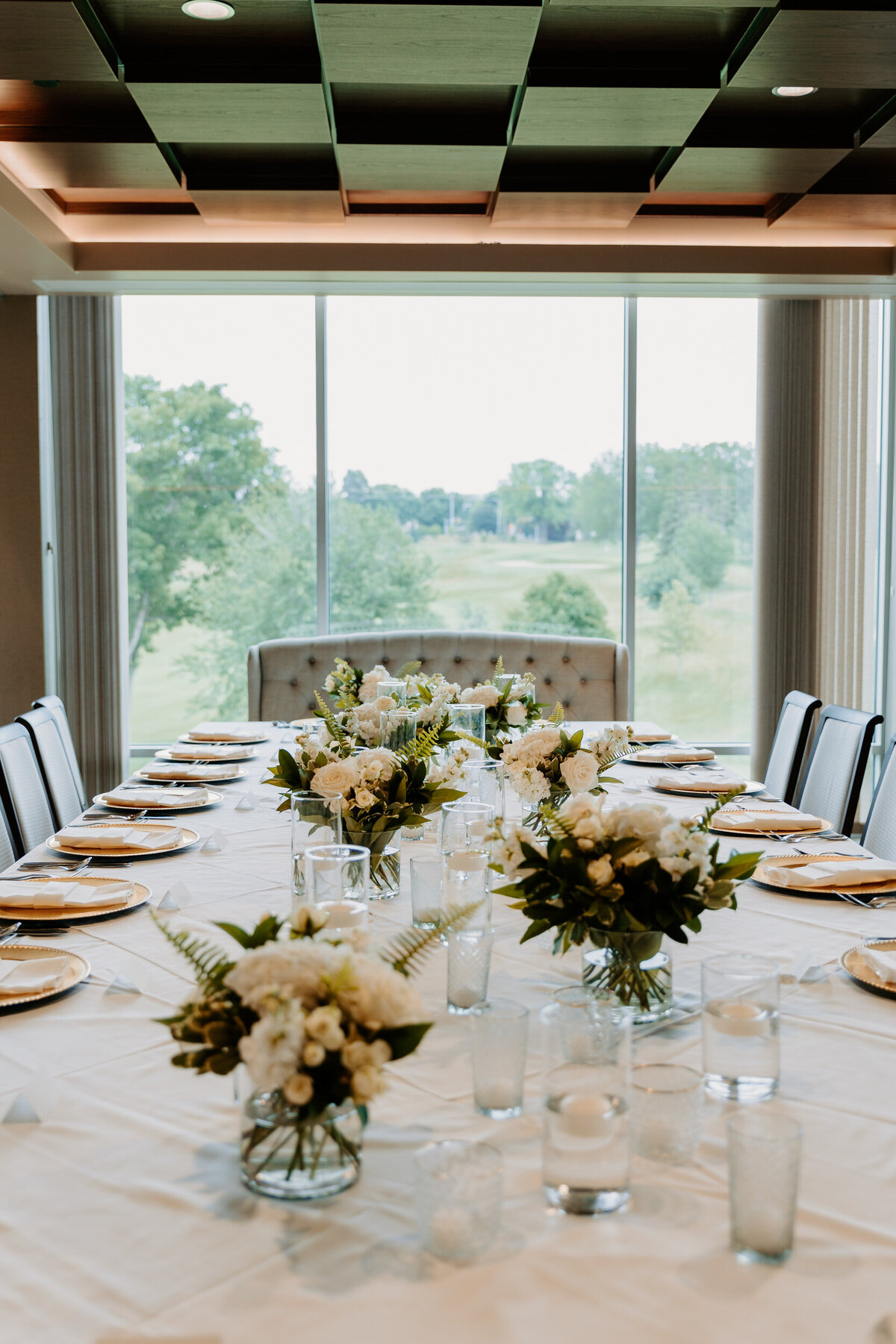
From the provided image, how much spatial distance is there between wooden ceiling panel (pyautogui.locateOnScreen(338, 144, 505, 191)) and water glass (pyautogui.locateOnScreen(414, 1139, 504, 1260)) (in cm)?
361

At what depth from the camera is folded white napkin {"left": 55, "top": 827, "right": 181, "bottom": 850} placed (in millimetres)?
2164

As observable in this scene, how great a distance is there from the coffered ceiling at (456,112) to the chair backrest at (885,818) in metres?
1.94

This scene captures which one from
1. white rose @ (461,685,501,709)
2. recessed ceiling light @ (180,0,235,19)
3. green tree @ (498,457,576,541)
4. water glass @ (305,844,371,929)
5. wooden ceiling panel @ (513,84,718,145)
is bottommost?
water glass @ (305,844,371,929)

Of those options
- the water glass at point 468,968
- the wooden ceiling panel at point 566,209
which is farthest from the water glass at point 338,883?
the wooden ceiling panel at point 566,209

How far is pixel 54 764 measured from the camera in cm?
305

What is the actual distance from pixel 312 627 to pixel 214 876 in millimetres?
3558

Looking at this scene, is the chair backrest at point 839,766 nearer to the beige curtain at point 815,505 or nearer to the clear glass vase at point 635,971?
the clear glass vase at point 635,971

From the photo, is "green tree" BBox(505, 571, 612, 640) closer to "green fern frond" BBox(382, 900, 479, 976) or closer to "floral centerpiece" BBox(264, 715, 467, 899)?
"floral centerpiece" BBox(264, 715, 467, 899)

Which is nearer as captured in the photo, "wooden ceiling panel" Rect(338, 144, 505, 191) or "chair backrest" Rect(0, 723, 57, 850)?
"chair backrest" Rect(0, 723, 57, 850)

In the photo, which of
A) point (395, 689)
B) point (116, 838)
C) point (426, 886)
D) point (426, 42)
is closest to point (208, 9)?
point (426, 42)

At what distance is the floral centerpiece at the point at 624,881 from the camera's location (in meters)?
1.20

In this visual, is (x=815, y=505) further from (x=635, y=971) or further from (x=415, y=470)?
(x=635, y=971)

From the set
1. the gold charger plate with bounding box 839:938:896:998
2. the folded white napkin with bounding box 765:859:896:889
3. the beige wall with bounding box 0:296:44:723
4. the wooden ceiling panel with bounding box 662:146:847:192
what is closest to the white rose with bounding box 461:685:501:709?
the folded white napkin with bounding box 765:859:896:889

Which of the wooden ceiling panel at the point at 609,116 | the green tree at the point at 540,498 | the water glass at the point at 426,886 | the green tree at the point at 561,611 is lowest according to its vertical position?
the water glass at the point at 426,886
